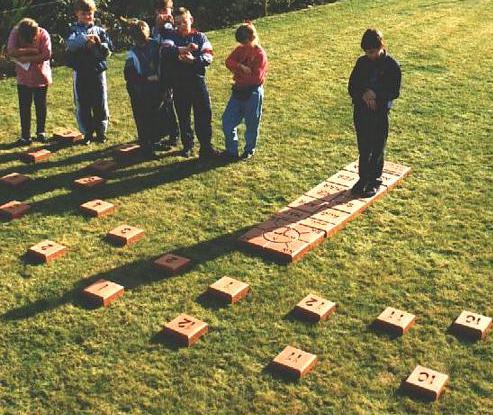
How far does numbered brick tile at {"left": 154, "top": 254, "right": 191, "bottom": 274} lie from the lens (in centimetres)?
657

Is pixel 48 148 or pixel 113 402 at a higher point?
pixel 48 148

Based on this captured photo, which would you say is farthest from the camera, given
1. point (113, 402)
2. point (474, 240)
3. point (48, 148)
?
point (48, 148)

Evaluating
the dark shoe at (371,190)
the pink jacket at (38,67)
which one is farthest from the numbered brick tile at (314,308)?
the pink jacket at (38,67)

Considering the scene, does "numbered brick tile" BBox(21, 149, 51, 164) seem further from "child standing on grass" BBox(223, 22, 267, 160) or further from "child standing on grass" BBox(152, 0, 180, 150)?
"child standing on grass" BBox(223, 22, 267, 160)

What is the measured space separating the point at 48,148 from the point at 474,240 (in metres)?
5.72

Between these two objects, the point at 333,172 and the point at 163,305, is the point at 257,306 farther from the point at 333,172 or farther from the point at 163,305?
the point at 333,172

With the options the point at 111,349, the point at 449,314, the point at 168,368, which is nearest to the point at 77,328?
the point at 111,349

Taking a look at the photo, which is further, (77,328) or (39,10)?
(39,10)

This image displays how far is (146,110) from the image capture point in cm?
907

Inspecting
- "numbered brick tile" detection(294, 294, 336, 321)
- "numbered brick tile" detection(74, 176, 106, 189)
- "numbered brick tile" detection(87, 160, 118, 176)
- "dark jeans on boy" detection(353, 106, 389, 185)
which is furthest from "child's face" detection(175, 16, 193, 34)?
"numbered brick tile" detection(294, 294, 336, 321)

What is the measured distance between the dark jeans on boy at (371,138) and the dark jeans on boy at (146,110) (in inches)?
106

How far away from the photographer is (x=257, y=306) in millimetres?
6102

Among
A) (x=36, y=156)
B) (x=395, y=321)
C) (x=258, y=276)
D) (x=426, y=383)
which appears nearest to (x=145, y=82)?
(x=36, y=156)

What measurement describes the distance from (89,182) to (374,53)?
362 centimetres
